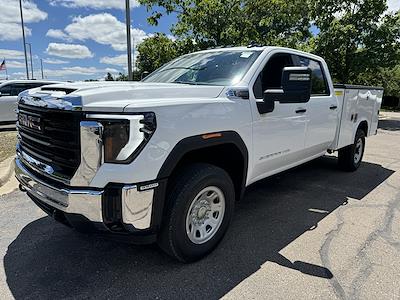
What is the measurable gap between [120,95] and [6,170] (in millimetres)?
4044

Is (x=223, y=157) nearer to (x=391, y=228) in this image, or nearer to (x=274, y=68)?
(x=274, y=68)

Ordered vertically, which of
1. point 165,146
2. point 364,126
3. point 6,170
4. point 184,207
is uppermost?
A: point 165,146

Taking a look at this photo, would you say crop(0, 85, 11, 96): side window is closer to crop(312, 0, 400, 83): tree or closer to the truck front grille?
the truck front grille

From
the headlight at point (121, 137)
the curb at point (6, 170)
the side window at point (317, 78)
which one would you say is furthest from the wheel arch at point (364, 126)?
the curb at point (6, 170)

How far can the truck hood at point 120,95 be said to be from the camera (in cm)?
249

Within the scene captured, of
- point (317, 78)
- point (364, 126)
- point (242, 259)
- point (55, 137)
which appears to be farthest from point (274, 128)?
point (364, 126)

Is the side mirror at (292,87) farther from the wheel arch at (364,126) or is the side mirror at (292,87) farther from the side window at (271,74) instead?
the wheel arch at (364,126)

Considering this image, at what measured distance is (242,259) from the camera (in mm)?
3240

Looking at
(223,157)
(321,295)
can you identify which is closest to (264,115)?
(223,157)

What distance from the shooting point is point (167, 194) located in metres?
2.83

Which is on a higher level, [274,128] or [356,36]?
[356,36]

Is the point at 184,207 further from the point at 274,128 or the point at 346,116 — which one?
the point at 346,116

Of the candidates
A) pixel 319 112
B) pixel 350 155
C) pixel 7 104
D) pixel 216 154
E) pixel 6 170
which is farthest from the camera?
pixel 7 104

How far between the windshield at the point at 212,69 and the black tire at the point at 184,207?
1.05 metres
